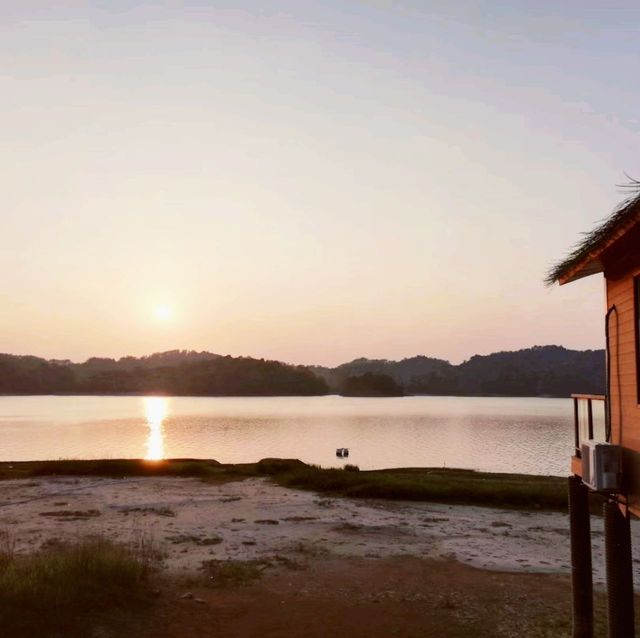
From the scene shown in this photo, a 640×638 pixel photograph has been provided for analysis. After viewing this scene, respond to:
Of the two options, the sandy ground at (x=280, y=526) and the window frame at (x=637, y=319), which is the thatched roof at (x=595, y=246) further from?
the sandy ground at (x=280, y=526)

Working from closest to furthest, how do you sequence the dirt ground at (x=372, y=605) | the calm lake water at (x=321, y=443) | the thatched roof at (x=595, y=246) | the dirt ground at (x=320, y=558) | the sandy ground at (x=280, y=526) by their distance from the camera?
the thatched roof at (x=595, y=246)
the dirt ground at (x=372, y=605)
the dirt ground at (x=320, y=558)
the sandy ground at (x=280, y=526)
the calm lake water at (x=321, y=443)

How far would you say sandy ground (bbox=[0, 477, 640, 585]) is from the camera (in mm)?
21625

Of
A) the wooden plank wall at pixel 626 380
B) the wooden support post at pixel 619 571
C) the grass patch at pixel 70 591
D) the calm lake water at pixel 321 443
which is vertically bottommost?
the calm lake water at pixel 321 443

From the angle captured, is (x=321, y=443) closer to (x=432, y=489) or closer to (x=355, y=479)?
(x=355, y=479)

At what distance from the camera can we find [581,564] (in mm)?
14375

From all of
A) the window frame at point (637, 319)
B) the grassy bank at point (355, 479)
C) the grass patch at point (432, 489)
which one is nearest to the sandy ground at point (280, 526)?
the grass patch at point (432, 489)

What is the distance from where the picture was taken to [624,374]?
12.1 meters

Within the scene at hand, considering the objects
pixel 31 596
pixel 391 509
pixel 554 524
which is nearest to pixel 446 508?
pixel 391 509

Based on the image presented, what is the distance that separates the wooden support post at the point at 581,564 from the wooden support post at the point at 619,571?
7.92 ft

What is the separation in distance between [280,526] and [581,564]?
45.3 feet

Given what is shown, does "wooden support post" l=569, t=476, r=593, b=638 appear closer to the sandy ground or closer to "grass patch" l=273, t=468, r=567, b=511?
the sandy ground

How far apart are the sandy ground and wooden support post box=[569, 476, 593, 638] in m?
5.88

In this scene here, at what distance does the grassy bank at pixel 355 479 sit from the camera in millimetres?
32844

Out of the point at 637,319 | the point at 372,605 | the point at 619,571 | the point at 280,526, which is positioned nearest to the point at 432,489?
the point at 280,526
